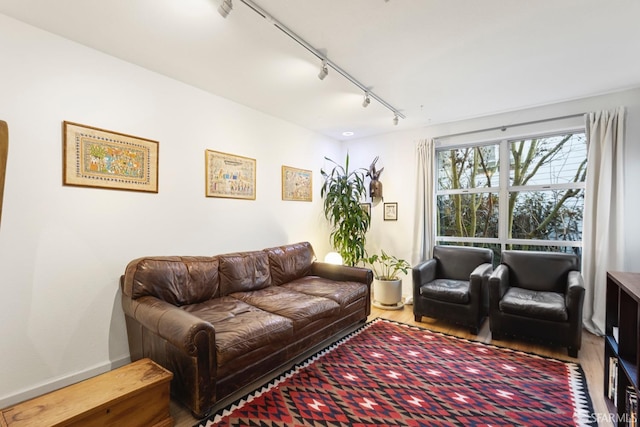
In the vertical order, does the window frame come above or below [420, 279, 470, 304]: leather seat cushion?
above

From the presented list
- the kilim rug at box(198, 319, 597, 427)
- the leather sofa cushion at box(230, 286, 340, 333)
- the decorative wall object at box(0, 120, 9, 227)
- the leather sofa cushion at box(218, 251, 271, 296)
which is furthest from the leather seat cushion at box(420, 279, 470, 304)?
the decorative wall object at box(0, 120, 9, 227)

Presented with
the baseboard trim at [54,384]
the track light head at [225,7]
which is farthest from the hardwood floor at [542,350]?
the track light head at [225,7]

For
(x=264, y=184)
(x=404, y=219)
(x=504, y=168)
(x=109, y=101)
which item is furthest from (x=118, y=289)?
(x=504, y=168)

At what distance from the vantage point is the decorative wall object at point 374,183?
15.6ft

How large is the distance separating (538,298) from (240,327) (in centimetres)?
295

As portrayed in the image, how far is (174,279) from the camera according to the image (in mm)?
2576

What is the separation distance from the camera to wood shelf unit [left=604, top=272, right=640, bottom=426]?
1611 mm

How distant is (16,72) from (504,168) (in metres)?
4.95

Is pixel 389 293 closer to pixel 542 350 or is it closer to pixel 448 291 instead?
pixel 448 291

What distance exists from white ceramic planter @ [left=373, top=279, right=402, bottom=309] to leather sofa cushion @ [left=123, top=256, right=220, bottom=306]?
2.26m

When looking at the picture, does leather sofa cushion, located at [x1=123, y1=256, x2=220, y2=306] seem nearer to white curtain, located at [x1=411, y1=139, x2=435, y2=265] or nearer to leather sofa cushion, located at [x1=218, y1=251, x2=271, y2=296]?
leather sofa cushion, located at [x1=218, y1=251, x2=271, y2=296]

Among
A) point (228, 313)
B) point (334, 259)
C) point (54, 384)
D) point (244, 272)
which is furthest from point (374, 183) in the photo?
point (54, 384)

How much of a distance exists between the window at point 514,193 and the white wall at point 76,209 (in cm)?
332

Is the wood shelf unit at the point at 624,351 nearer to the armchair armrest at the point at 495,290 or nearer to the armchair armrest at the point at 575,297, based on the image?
the armchair armrest at the point at 575,297
